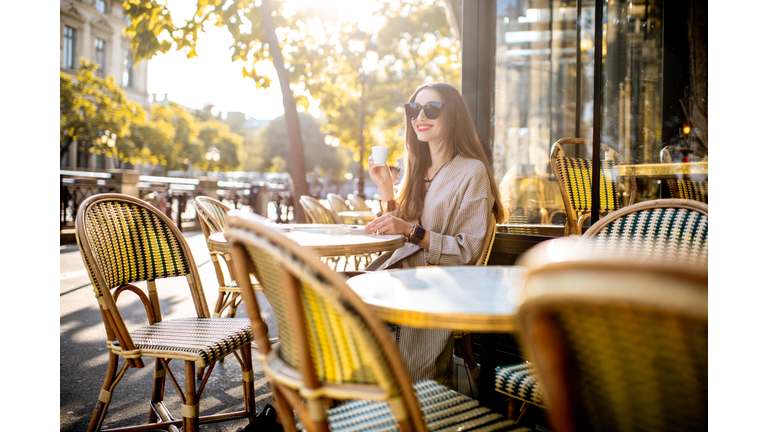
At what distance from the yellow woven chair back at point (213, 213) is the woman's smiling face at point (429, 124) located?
1467mm

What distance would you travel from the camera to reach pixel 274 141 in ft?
184

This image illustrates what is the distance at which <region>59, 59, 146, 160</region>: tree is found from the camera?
2334 centimetres

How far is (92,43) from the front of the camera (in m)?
33.0

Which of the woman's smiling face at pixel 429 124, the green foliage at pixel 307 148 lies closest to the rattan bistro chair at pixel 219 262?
the woman's smiling face at pixel 429 124

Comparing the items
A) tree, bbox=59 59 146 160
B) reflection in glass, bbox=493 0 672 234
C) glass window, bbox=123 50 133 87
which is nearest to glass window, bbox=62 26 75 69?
glass window, bbox=123 50 133 87

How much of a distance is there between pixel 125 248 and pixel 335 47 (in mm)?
8293

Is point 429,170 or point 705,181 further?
point 705,181

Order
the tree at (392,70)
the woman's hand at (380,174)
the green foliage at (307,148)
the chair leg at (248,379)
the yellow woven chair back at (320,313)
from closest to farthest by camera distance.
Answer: the yellow woven chair back at (320,313), the chair leg at (248,379), the woman's hand at (380,174), the tree at (392,70), the green foliage at (307,148)

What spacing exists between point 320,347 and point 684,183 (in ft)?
13.0

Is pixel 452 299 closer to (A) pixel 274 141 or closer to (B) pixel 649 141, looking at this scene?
(B) pixel 649 141

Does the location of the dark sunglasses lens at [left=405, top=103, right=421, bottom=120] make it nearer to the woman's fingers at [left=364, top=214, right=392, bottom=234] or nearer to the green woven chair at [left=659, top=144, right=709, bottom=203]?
the woman's fingers at [left=364, top=214, right=392, bottom=234]

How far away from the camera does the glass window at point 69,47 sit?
31047 millimetres

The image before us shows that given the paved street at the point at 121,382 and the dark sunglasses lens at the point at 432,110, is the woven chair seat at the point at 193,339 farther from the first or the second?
the dark sunglasses lens at the point at 432,110
